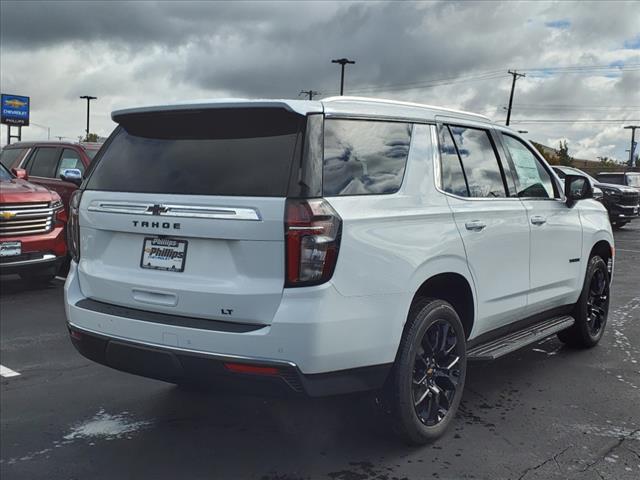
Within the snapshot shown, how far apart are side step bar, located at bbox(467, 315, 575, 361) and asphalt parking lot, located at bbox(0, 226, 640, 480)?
40 centimetres

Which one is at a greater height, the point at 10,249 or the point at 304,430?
the point at 10,249

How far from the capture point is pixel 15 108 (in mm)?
77438

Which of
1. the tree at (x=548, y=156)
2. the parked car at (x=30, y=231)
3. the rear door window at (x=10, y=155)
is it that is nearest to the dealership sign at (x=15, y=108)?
the tree at (x=548, y=156)

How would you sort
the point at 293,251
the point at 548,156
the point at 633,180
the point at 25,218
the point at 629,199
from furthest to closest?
the point at 548,156
the point at 633,180
the point at 629,199
the point at 25,218
the point at 293,251

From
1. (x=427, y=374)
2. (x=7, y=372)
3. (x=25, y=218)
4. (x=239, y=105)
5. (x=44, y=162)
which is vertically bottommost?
(x=7, y=372)

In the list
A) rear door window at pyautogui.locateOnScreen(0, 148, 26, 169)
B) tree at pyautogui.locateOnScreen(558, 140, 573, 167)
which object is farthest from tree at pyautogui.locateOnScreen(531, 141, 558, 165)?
rear door window at pyautogui.locateOnScreen(0, 148, 26, 169)

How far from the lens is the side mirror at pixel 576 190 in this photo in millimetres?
5395

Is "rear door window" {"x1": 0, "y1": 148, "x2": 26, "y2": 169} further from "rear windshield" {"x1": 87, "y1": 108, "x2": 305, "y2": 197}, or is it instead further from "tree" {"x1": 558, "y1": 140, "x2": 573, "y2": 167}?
"tree" {"x1": 558, "y1": 140, "x2": 573, "y2": 167}

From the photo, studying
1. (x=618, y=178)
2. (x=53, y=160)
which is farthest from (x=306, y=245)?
(x=618, y=178)

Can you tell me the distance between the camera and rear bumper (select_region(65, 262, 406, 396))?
10.3 feet

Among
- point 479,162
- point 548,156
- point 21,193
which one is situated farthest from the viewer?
point 548,156

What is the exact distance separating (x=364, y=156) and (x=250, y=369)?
4.03 ft

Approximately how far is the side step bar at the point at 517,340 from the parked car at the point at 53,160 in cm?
760

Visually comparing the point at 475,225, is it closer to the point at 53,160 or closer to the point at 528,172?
the point at 528,172
